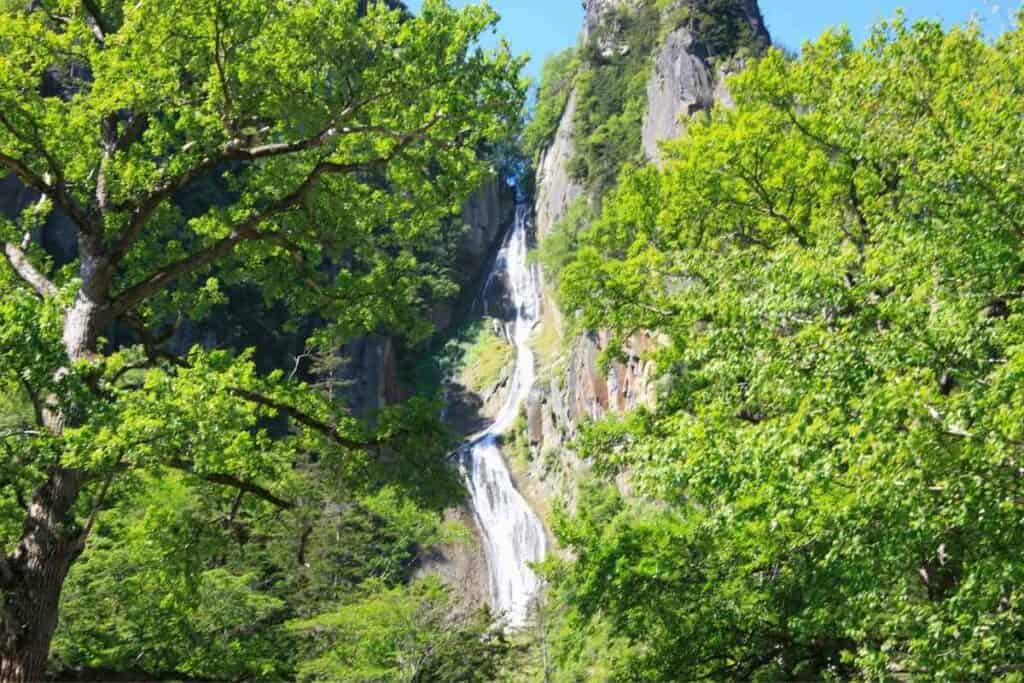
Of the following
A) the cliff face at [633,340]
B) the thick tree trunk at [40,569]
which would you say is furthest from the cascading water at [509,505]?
the thick tree trunk at [40,569]

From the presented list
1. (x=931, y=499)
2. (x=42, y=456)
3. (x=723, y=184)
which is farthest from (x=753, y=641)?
(x=42, y=456)

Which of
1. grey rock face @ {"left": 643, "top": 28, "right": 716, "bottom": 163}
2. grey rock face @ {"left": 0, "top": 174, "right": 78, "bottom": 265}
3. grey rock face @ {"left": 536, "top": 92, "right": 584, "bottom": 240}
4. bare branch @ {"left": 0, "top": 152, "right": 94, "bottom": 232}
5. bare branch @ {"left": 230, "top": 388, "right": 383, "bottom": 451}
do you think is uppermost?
grey rock face @ {"left": 536, "top": 92, "right": 584, "bottom": 240}

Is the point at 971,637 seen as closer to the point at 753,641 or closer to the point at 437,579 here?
the point at 753,641

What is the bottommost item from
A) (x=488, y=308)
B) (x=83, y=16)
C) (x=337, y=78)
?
(x=337, y=78)

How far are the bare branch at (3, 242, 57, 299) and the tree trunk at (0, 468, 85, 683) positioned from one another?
1.94 m

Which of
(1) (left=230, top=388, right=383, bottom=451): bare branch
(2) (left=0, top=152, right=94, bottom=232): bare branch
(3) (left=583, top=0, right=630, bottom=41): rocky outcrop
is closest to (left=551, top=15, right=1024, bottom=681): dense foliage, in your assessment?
(1) (left=230, top=388, right=383, bottom=451): bare branch

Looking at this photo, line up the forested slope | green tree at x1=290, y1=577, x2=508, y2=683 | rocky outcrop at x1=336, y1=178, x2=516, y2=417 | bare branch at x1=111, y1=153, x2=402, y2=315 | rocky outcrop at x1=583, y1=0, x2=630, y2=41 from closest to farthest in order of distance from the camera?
the forested slope, bare branch at x1=111, y1=153, x2=402, y2=315, green tree at x1=290, y1=577, x2=508, y2=683, rocky outcrop at x1=336, y1=178, x2=516, y2=417, rocky outcrop at x1=583, y1=0, x2=630, y2=41

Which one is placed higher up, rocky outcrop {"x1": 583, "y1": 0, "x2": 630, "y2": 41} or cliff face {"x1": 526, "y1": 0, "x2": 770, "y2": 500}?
rocky outcrop {"x1": 583, "y1": 0, "x2": 630, "y2": 41}

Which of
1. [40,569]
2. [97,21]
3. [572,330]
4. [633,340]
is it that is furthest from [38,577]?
[633,340]

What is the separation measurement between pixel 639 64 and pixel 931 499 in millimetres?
51138

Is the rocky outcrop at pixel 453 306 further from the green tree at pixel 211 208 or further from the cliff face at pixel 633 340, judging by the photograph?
the green tree at pixel 211 208

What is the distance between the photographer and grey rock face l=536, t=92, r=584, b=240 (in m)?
58.0

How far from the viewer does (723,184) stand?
1366 centimetres

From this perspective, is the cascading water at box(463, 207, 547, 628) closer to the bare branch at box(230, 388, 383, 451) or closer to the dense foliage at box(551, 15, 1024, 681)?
the dense foliage at box(551, 15, 1024, 681)
